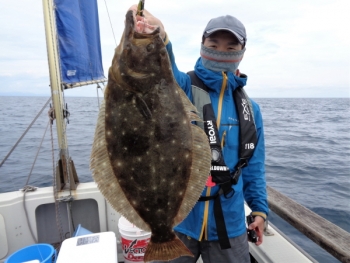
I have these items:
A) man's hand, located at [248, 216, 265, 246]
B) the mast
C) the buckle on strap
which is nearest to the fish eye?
the buckle on strap

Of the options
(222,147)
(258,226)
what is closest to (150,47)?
(222,147)

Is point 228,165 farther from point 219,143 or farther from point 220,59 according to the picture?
point 220,59

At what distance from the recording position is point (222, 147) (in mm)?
2283

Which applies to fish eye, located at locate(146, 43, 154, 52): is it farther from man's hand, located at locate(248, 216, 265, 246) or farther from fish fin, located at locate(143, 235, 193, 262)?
man's hand, located at locate(248, 216, 265, 246)

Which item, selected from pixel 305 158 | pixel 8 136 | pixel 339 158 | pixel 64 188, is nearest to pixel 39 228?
pixel 64 188

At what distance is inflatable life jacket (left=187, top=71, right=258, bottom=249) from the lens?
7.20 feet

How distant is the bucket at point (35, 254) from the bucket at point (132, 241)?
89 cm

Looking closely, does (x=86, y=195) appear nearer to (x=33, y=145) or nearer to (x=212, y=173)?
(x=212, y=173)

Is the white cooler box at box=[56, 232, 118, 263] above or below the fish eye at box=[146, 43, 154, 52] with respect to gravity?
below

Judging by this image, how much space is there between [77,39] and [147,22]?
399 cm

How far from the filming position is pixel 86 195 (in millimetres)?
4211

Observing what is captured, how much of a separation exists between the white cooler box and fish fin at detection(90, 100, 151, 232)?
3.92 feet

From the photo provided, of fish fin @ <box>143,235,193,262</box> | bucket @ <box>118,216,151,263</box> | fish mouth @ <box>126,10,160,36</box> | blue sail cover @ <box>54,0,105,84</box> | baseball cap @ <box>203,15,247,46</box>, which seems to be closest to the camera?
fish mouth @ <box>126,10,160,36</box>

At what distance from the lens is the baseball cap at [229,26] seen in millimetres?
2160
